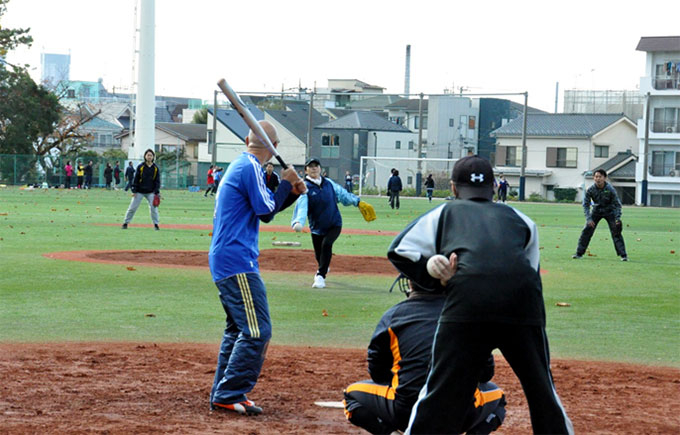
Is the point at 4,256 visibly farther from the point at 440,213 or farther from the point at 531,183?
the point at 531,183

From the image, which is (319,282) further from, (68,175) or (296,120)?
(296,120)

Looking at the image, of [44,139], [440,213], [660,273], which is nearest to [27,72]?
[44,139]

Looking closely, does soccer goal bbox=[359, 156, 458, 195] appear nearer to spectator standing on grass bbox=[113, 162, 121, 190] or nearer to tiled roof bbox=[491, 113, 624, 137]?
tiled roof bbox=[491, 113, 624, 137]

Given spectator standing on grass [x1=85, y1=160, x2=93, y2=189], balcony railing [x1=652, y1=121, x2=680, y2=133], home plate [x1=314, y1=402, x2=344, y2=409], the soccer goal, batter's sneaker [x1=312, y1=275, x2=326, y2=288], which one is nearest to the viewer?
home plate [x1=314, y1=402, x2=344, y2=409]

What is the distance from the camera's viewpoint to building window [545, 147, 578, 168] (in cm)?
8206

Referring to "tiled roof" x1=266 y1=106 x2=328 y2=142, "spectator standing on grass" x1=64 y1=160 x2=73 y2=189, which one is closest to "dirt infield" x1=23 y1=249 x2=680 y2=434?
"spectator standing on grass" x1=64 y1=160 x2=73 y2=189

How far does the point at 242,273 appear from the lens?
6.80 metres

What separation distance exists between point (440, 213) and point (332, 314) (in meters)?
7.19

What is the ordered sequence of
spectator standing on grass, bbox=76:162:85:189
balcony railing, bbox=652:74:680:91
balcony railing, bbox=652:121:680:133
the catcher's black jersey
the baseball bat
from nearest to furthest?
the catcher's black jersey < the baseball bat < spectator standing on grass, bbox=76:162:85:189 < balcony railing, bbox=652:121:680:133 < balcony railing, bbox=652:74:680:91

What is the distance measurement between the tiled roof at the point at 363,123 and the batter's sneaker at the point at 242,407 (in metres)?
83.1

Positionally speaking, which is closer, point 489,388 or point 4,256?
point 489,388

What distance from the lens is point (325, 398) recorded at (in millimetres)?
7379

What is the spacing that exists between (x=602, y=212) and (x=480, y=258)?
1674 centimetres

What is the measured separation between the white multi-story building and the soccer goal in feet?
50.4
